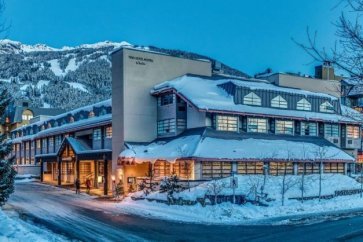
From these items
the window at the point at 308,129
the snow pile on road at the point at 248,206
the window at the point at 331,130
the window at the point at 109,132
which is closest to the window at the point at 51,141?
the window at the point at 109,132

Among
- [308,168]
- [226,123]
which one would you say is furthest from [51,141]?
[308,168]

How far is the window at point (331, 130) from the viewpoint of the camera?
49.2m

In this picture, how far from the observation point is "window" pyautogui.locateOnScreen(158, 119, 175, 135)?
42.8m

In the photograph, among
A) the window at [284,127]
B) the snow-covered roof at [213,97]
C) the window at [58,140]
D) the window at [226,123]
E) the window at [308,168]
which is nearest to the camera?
the snow-covered roof at [213,97]

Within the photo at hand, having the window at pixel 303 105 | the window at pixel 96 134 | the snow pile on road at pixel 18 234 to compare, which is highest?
the window at pixel 303 105

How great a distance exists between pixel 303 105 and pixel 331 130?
4.27m

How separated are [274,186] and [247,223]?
10657 mm

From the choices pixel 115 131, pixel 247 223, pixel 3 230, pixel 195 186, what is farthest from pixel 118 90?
pixel 3 230

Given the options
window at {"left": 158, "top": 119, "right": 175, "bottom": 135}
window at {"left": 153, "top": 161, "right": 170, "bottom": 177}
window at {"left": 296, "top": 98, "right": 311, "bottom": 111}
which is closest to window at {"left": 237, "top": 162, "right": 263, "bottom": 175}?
window at {"left": 153, "top": 161, "right": 170, "bottom": 177}

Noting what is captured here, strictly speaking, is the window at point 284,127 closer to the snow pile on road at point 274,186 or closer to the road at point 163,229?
the snow pile on road at point 274,186

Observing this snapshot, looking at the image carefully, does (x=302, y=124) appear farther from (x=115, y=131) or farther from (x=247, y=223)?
(x=247, y=223)

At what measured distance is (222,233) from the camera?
2080 cm

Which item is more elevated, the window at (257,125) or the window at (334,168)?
the window at (257,125)

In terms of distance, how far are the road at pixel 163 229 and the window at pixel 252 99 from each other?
18853 mm
